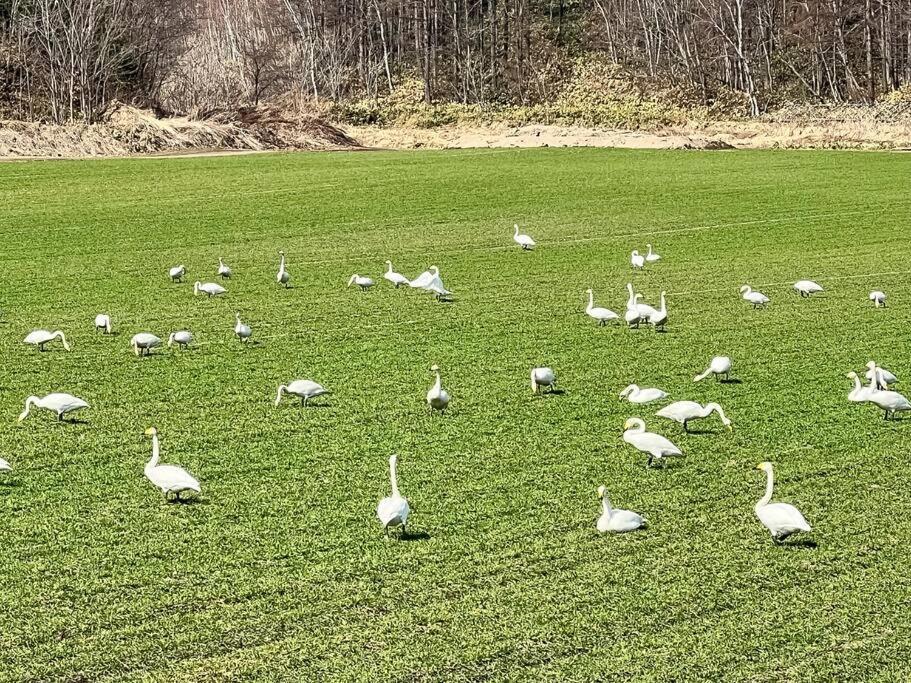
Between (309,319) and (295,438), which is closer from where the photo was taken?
(295,438)

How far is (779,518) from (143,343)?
8.01m

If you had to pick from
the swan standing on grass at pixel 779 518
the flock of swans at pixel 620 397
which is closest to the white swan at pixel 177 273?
the flock of swans at pixel 620 397

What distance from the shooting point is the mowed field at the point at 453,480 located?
6266mm

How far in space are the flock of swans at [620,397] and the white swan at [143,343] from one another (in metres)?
0.01

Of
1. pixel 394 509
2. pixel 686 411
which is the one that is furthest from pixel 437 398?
pixel 394 509

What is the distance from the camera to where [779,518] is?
7391 mm

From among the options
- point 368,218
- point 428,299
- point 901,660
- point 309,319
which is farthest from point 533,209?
point 901,660

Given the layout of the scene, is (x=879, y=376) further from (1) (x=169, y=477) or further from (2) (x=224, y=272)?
(2) (x=224, y=272)

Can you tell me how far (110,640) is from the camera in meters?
6.29

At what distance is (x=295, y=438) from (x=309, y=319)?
614 centimetres

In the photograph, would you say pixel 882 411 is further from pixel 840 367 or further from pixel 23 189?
pixel 23 189

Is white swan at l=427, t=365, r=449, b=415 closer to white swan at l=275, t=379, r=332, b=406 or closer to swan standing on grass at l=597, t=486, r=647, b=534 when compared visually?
white swan at l=275, t=379, r=332, b=406

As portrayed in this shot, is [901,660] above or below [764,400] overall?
above

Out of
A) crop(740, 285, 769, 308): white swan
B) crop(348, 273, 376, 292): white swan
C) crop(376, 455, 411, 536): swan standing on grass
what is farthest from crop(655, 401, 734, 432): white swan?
crop(348, 273, 376, 292): white swan
